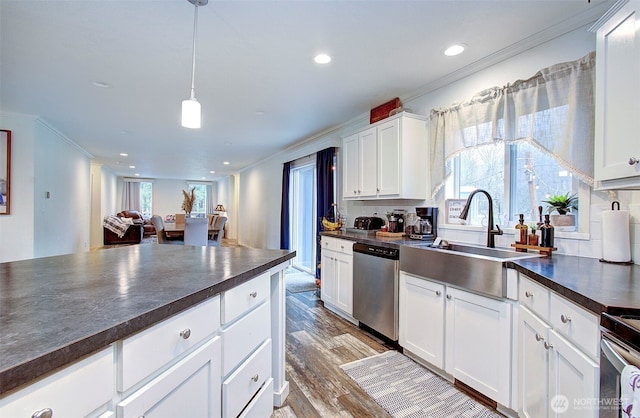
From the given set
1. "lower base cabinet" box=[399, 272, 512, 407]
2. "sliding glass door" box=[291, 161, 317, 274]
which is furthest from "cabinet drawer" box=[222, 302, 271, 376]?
"sliding glass door" box=[291, 161, 317, 274]

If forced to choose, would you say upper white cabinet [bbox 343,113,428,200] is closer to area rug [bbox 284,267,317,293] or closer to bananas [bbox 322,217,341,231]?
bananas [bbox 322,217,341,231]

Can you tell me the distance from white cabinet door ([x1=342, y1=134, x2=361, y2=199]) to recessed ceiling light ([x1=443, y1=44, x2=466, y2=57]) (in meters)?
1.35

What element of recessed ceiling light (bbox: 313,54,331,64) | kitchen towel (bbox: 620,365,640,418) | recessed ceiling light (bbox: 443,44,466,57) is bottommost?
kitchen towel (bbox: 620,365,640,418)

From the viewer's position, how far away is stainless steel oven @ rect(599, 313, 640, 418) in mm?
844

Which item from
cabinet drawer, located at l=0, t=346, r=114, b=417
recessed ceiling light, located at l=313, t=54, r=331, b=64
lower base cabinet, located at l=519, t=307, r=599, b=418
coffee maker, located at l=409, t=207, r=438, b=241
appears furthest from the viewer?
coffee maker, located at l=409, t=207, r=438, b=241

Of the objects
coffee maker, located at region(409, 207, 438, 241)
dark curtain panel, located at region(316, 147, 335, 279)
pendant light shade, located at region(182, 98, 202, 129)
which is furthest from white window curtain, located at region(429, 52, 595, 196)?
pendant light shade, located at region(182, 98, 202, 129)

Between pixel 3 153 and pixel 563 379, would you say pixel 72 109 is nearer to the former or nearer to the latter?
pixel 3 153

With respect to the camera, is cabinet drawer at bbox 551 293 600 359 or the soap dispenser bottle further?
the soap dispenser bottle

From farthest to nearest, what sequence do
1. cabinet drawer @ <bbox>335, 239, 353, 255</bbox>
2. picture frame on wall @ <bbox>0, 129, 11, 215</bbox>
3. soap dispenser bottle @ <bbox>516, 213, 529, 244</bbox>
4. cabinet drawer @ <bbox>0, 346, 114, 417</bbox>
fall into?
1. picture frame on wall @ <bbox>0, 129, 11, 215</bbox>
2. cabinet drawer @ <bbox>335, 239, 353, 255</bbox>
3. soap dispenser bottle @ <bbox>516, 213, 529, 244</bbox>
4. cabinet drawer @ <bbox>0, 346, 114, 417</bbox>

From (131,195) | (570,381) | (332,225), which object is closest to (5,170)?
(332,225)

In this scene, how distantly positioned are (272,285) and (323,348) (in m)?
1.14

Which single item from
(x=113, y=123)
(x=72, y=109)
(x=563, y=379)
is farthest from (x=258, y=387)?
(x=113, y=123)

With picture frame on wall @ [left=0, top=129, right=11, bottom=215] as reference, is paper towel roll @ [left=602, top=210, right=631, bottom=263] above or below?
below

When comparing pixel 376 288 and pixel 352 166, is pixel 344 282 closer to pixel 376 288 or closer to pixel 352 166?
pixel 376 288
